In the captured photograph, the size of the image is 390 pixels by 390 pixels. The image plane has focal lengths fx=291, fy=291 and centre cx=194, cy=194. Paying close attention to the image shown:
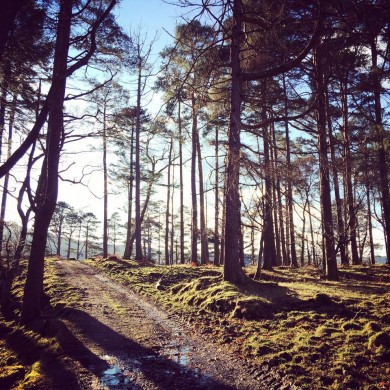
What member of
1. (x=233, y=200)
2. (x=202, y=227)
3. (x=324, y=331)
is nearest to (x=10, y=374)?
(x=324, y=331)

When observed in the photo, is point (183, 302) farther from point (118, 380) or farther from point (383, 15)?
point (383, 15)

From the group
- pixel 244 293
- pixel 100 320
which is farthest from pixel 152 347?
pixel 244 293

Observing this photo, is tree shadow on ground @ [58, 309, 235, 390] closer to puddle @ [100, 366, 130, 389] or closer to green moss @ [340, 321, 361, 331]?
puddle @ [100, 366, 130, 389]

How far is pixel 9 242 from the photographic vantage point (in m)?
9.17

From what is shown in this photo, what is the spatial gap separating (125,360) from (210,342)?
1.53 metres

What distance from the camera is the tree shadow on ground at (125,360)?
3752mm

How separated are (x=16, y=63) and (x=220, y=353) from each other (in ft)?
27.5

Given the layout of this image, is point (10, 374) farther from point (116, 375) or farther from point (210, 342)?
point (210, 342)

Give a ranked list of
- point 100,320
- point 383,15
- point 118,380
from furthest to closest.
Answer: point 100,320 < point 118,380 < point 383,15

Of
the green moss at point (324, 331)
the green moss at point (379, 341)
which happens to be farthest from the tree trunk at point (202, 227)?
the green moss at point (379, 341)

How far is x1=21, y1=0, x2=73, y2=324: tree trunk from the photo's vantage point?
275 inches

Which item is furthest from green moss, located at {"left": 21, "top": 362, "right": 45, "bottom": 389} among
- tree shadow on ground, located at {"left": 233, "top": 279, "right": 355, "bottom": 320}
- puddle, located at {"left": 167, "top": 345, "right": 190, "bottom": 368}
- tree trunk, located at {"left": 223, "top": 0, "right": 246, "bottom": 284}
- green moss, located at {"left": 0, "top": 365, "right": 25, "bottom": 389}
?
tree trunk, located at {"left": 223, "top": 0, "right": 246, "bottom": 284}

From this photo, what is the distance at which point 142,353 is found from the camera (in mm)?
4809

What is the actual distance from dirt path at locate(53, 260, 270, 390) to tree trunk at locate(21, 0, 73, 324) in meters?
0.95
